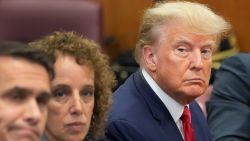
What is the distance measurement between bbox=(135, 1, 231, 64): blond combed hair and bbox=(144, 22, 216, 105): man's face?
2 cm

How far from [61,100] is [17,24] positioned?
54.6 inches

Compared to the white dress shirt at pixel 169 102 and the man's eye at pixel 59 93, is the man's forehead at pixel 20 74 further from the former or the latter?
the white dress shirt at pixel 169 102

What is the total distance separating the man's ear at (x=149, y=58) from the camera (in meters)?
1.62

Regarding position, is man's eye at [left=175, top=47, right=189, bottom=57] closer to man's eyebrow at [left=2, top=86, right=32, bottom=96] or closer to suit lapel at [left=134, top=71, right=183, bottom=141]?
suit lapel at [left=134, top=71, right=183, bottom=141]

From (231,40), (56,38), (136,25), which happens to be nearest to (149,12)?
(56,38)

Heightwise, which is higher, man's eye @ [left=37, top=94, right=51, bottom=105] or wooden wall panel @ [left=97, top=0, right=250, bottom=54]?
man's eye @ [left=37, top=94, right=51, bottom=105]

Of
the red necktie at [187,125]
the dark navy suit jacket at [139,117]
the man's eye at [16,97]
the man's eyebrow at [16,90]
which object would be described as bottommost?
the red necktie at [187,125]

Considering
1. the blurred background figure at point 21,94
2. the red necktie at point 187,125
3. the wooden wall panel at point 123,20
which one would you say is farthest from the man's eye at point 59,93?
the wooden wall panel at point 123,20

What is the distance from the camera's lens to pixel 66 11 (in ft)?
8.57

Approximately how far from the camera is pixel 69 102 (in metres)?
1.31

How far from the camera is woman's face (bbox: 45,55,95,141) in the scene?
4.26 feet

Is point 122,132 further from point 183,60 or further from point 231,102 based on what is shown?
point 231,102

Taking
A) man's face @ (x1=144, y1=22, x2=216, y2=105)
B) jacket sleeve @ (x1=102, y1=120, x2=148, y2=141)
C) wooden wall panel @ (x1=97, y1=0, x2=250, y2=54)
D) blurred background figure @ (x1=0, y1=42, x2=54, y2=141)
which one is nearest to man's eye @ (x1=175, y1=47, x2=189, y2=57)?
man's face @ (x1=144, y1=22, x2=216, y2=105)

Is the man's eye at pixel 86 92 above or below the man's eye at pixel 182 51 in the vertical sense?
below
